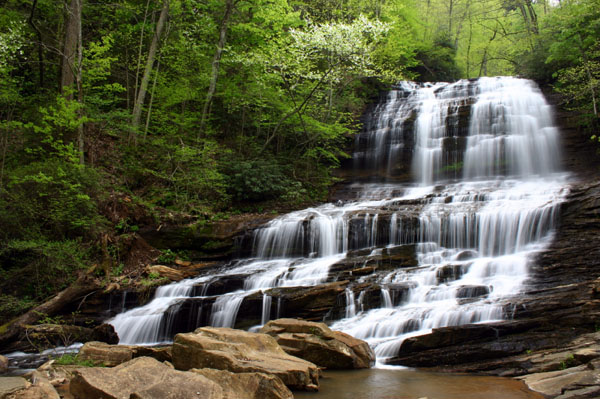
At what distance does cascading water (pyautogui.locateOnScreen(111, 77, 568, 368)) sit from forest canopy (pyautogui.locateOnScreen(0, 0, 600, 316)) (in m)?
2.36

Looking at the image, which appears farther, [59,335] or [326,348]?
[59,335]

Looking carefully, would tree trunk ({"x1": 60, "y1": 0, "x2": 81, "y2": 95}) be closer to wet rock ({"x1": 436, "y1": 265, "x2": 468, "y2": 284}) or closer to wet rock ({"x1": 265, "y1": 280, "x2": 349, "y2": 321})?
wet rock ({"x1": 265, "y1": 280, "x2": 349, "y2": 321})

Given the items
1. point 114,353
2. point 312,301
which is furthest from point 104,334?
point 312,301

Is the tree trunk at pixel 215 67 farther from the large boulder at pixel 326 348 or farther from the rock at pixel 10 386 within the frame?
the rock at pixel 10 386

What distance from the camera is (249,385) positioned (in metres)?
4.61

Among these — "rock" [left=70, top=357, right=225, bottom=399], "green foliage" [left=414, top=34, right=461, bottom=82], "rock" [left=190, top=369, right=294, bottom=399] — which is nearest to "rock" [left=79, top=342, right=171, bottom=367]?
"rock" [left=70, top=357, right=225, bottom=399]

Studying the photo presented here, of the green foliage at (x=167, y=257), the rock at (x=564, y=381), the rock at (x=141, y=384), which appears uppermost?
the rock at (x=141, y=384)

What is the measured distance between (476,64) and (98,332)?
106 feet

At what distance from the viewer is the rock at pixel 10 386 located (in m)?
3.86

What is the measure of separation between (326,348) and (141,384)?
3.12 metres

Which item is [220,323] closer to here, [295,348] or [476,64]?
[295,348]

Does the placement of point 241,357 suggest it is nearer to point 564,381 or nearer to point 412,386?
point 412,386

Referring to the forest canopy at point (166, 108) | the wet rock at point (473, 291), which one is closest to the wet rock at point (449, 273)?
the wet rock at point (473, 291)

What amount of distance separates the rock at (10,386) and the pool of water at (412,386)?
2.89 meters
